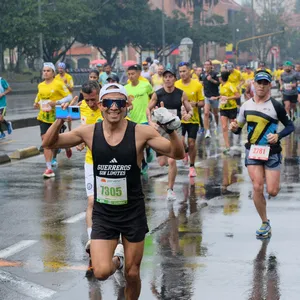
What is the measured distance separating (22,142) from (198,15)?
72.1 metres

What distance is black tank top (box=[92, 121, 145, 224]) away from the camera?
617 centimetres

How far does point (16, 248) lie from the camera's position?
8.72 metres

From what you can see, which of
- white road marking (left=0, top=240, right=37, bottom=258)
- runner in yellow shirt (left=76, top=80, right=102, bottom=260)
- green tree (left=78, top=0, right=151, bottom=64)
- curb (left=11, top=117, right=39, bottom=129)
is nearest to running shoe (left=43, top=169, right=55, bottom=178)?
white road marking (left=0, top=240, right=37, bottom=258)

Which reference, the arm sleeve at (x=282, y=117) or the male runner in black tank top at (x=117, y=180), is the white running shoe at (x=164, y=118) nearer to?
the male runner in black tank top at (x=117, y=180)

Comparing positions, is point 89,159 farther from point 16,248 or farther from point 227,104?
point 227,104

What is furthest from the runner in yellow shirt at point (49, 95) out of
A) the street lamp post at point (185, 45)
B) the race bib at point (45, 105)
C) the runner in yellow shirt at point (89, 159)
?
the street lamp post at point (185, 45)

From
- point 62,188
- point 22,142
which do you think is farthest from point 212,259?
point 22,142

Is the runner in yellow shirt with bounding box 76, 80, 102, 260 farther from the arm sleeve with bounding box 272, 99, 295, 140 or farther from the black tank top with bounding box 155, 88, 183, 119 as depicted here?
the black tank top with bounding box 155, 88, 183, 119

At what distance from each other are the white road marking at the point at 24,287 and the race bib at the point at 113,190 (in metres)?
1.14

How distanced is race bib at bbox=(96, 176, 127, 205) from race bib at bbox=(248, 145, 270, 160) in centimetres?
321

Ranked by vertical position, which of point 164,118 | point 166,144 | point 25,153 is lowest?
point 25,153

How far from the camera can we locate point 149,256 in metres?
8.27

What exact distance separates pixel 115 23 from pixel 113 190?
2497 inches

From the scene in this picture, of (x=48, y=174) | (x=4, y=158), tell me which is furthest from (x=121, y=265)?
(x=4, y=158)
